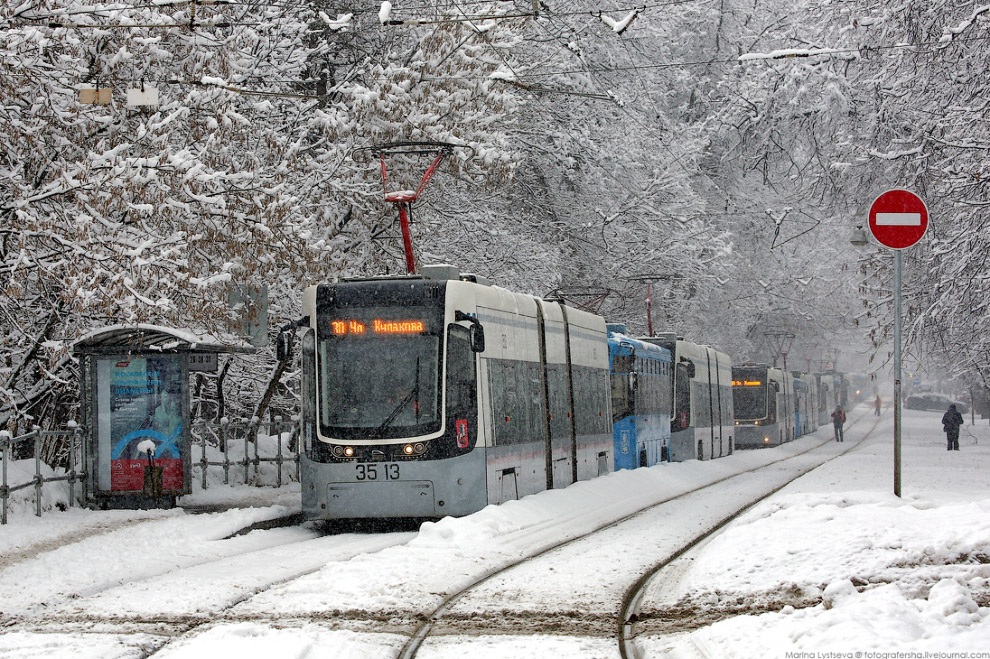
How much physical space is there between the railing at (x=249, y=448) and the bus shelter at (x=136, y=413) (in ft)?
8.79

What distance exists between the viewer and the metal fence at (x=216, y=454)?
16047 millimetres

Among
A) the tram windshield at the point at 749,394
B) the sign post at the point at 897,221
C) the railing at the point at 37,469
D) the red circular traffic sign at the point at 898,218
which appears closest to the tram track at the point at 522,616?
the sign post at the point at 897,221

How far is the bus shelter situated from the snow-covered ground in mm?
779

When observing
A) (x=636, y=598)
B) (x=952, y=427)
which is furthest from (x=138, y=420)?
(x=952, y=427)

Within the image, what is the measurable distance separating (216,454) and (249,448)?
43.1 inches

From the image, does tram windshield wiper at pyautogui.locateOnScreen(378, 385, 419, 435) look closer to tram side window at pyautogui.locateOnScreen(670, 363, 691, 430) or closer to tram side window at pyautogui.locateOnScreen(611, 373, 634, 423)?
tram side window at pyautogui.locateOnScreen(611, 373, 634, 423)

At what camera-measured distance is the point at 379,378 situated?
15.4m

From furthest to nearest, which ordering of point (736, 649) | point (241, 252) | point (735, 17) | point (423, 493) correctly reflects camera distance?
point (735, 17), point (241, 252), point (423, 493), point (736, 649)

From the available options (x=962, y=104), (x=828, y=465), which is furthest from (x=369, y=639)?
(x=828, y=465)

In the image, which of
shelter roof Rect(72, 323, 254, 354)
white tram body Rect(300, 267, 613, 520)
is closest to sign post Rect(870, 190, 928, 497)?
white tram body Rect(300, 267, 613, 520)

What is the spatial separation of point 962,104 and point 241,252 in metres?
11.8

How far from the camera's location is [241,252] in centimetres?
1831

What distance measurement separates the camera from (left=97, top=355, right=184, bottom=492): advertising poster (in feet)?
57.6

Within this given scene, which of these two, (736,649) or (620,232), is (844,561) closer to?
(736,649)
